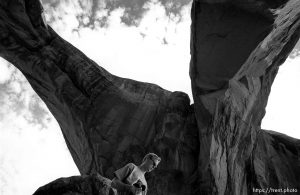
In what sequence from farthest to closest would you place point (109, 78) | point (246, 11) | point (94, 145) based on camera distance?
1. point (109, 78)
2. point (94, 145)
3. point (246, 11)

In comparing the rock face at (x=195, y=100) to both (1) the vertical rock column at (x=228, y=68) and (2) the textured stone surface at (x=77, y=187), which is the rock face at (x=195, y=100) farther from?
(2) the textured stone surface at (x=77, y=187)

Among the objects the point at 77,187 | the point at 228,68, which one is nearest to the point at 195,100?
the point at 228,68

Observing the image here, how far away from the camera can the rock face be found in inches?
549

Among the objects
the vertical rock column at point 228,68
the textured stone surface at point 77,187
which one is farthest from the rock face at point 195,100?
the textured stone surface at point 77,187

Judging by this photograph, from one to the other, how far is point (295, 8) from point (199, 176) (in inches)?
280

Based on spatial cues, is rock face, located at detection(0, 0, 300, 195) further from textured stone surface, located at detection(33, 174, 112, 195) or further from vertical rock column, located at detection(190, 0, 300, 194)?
textured stone surface, located at detection(33, 174, 112, 195)

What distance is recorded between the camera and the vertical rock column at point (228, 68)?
13695 mm

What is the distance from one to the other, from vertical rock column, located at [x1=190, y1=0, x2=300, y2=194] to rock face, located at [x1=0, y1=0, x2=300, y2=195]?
Result: 0.12ft

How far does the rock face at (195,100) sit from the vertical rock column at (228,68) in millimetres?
36

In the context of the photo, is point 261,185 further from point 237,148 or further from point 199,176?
point 199,176

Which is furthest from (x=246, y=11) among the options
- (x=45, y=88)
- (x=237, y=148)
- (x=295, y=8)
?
(x=45, y=88)

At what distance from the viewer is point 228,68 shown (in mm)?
14102

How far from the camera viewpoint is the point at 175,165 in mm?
14641

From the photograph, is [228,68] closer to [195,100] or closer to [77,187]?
[195,100]
